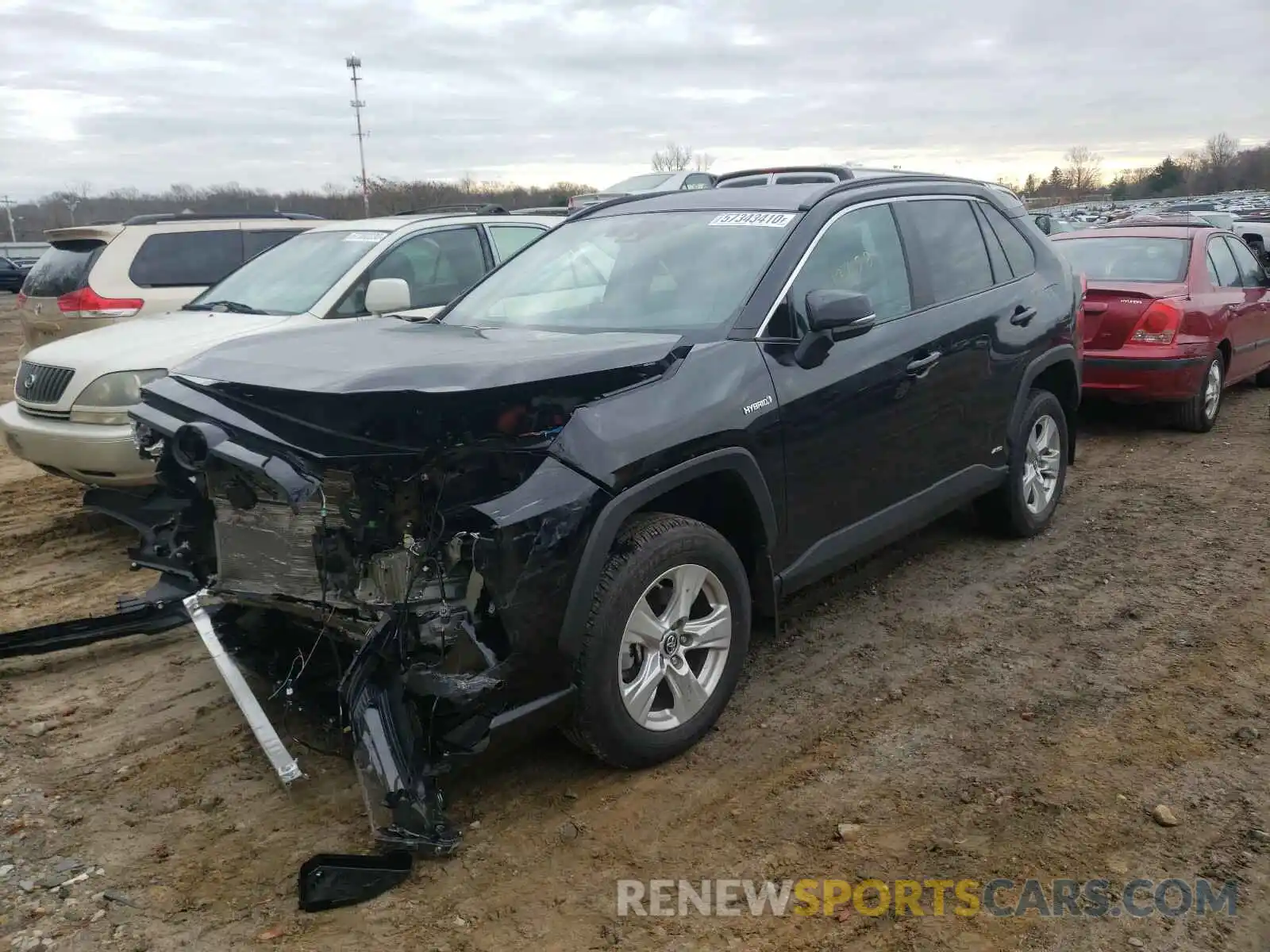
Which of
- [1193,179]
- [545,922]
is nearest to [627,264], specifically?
[545,922]

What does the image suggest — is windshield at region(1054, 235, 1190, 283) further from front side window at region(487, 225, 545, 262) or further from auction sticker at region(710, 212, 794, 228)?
auction sticker at region(710, 212, 794, 228)

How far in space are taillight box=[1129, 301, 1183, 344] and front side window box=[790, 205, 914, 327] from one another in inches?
167

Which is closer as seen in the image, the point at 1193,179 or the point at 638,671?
the point at 638,671

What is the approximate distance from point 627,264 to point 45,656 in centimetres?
322

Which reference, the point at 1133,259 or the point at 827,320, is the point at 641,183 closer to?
the point at 1133,259

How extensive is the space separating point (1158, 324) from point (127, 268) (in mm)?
8250

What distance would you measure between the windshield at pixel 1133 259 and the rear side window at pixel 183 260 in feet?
23.4

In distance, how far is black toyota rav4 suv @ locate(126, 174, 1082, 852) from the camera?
2.92 meters

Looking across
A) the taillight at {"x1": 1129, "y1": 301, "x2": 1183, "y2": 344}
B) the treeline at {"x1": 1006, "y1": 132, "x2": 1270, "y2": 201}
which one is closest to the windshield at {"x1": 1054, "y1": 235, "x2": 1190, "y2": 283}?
the taillight at {"x1": 1129, "y1": 301, "x2": 1183, "y2": 344}

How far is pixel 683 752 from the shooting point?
355cm

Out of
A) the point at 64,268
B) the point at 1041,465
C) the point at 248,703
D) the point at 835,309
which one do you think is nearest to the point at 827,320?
the point at 835,309

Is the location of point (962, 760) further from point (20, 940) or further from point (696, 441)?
point (20, 940)

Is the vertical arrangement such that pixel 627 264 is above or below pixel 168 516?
above

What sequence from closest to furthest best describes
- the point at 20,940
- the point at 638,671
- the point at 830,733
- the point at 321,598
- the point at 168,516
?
the point at 20,940, the point at 321,598, the point at 638,671, the point at 830,733, the point at 168,516
